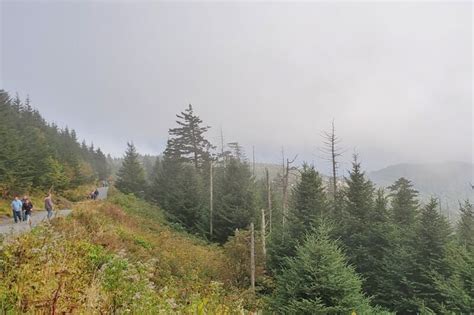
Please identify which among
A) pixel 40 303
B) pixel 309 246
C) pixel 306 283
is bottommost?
pixel 306 283

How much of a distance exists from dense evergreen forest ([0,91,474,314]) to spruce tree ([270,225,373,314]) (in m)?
0.04

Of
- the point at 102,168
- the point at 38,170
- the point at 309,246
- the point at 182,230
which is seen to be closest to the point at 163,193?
the point at 182,230

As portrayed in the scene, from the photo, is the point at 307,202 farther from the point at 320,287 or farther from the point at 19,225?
the point at 19,225

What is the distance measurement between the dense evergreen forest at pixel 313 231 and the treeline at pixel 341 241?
0.18 ft

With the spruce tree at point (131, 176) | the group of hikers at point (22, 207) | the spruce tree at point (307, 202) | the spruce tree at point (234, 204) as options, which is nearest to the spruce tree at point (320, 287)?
the spruce tree at point (307, 202)

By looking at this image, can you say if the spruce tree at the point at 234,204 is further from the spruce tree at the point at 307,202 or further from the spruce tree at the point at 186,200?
the spruce tree at the point at 307,202

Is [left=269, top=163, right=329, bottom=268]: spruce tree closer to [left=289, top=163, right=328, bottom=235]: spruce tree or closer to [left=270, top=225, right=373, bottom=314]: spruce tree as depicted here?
[left=289, top=163, right=328, bottom=235]: spruce tree

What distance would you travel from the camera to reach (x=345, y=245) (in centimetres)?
2023

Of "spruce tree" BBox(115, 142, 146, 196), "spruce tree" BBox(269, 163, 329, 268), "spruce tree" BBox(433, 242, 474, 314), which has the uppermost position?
"spruce tree" BBox(115, 142, 146, 196)

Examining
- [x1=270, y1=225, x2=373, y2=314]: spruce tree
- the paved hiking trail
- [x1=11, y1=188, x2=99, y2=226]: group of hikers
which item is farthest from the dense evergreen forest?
[x1=11, y1=188, x2=99, y2=226]: group of hikers

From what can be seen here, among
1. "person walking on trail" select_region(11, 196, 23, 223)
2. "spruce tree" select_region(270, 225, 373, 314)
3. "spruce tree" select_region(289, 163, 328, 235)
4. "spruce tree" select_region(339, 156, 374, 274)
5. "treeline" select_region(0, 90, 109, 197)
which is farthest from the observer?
"treeline" select_region(0, 90, 109, 197)

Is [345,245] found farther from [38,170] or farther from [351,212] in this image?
[38,170]

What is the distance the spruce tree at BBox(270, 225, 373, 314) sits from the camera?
1026cm

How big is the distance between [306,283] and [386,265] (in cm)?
894
